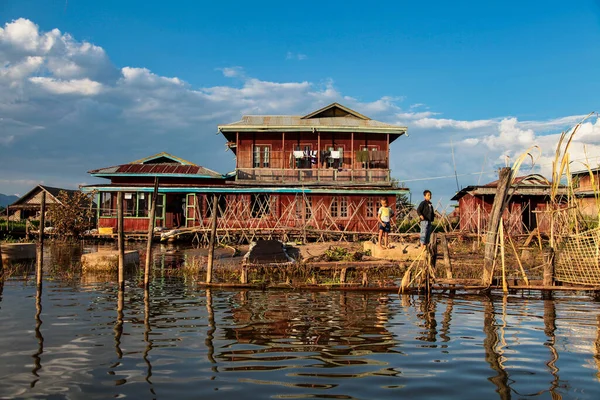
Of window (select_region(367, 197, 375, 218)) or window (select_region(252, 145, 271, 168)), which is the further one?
window (select_region(252, 145, 271, 168))

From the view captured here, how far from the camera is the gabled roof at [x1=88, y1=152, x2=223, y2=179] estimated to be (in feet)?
97.9

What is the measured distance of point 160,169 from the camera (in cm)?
3086

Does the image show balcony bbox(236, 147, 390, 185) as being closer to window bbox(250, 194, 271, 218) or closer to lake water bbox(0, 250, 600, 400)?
window bbox(250, 194, 271, 218)

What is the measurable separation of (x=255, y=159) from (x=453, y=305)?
2102 centimetres

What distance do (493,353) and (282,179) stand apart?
22.6 m

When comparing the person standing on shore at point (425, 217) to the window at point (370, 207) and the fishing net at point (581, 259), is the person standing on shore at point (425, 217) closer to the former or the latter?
the fishing net at point (581, 259)

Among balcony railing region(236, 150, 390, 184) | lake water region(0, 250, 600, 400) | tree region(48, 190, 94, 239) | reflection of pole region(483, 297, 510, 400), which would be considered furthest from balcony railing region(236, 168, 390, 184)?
reflection of pole region(483, 297, 510, 400)

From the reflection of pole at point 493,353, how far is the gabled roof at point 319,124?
19.8 meters

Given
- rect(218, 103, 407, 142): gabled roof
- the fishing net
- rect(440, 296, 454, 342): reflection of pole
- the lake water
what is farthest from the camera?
rect(218, 103, 407, 142): gabled roof

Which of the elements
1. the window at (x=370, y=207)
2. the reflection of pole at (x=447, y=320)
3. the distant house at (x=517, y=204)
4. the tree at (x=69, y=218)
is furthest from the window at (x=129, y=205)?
the reflection of pole at (x=447, y=320)

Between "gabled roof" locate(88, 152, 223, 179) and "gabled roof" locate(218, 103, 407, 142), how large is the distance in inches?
108

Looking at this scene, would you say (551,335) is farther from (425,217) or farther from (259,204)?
(259,204)

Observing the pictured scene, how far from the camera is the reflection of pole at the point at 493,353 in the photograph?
5.69m

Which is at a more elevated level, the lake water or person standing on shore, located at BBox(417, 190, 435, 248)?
person standing on shore, located at BBox(417, 190, 435, 248)
